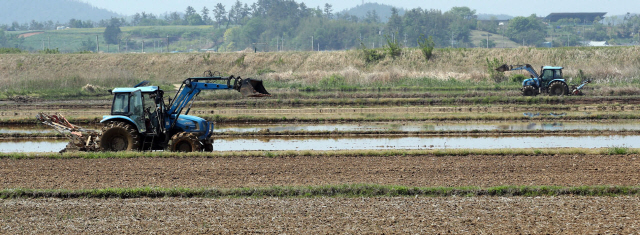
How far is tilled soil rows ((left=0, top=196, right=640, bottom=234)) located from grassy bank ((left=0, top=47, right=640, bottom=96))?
1381 inches

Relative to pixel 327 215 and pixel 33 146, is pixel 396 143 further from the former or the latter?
pixel 33 146

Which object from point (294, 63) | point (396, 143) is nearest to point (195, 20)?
point (294, 63)

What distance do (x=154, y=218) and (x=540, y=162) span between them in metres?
10.3

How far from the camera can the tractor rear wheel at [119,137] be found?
1817cm

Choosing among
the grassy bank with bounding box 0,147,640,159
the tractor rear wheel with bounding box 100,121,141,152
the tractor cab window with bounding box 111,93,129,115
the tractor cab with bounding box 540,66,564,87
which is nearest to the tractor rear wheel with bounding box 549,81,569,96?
the tractor cab with bounding box 540,66,564,87

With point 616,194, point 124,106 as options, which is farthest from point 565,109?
point 124,106

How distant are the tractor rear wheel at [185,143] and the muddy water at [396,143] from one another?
2263 mm

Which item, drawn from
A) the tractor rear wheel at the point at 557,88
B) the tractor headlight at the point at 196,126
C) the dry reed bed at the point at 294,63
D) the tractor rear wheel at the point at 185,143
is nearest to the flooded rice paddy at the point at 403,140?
the tractor headlight at the point at 196,126

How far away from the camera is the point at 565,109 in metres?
32.8

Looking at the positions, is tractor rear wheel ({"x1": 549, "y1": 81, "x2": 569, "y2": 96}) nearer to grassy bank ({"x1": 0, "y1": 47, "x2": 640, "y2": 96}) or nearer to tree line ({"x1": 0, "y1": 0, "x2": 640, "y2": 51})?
grassy bank ({"x1": 0, "y1": 47, "x2": 640, "y2": 96})

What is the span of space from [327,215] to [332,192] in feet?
6.07

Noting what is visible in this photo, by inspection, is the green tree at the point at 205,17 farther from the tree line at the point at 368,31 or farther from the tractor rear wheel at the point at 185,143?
the tractor rear wheel at the point at 185,143

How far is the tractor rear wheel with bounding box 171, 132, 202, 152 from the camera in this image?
18297 mm

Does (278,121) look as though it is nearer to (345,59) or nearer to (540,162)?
(540,162)
